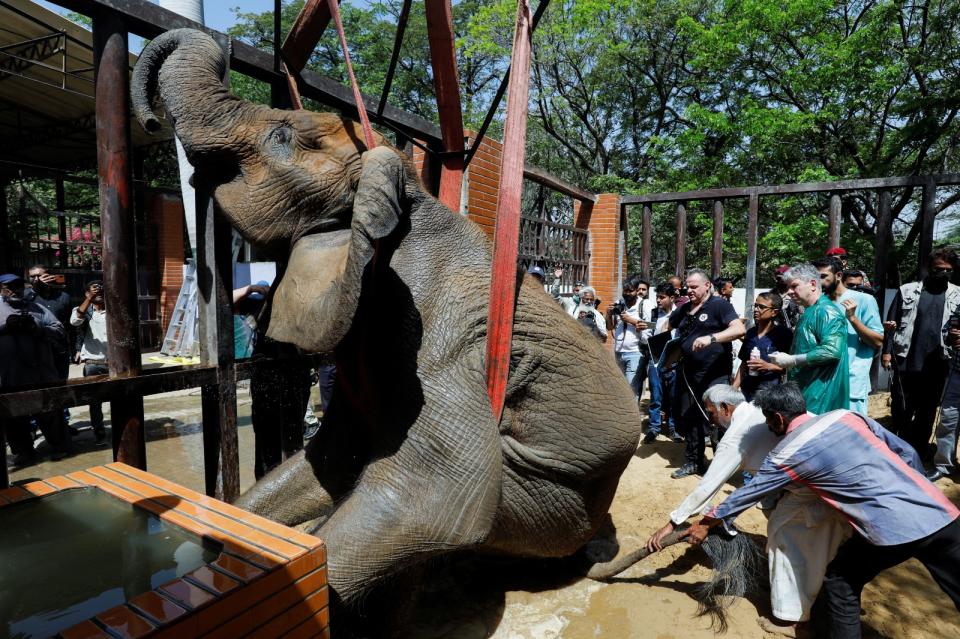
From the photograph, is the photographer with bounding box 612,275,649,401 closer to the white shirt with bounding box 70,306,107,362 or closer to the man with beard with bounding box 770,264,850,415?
the man with beard with bounding box 770,264,850,415

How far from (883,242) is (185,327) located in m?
10.8

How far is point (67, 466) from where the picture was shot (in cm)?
537

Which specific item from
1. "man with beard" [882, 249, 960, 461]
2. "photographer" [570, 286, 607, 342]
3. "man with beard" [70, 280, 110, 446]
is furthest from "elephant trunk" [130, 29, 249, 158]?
"man with beard" [882, 249, 960, 461]

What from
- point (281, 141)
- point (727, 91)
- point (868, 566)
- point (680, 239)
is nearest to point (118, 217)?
point (281, 141)

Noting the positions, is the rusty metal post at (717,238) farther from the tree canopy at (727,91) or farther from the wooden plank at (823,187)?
the tree canopy at (727,91)

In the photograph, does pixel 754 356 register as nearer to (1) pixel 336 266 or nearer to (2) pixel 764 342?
(2) pixel 764 342

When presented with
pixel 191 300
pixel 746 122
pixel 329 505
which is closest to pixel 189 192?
pixel 329 505

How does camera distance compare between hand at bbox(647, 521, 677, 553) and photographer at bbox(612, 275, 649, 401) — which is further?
photographer at bbox(612, 275, 649, 401)

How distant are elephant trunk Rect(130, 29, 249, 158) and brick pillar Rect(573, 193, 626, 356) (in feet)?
22.9

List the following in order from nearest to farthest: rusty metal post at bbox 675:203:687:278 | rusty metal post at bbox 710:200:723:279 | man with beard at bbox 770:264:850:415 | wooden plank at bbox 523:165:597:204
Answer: man with beard at bbox 770:264:850:415
wooden plank at bbox 523:165:597:204
rusty metal post at bbox 710:200:723:279
rusty metal post at bbox 675:203:687:278

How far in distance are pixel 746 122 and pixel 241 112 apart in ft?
50.5

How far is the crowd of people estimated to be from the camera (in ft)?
8.48

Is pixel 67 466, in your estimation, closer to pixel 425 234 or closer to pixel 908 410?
pixel 425 234

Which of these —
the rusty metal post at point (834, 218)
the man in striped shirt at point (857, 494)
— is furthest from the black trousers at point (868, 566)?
the rusty metal post at point (834, 218)
